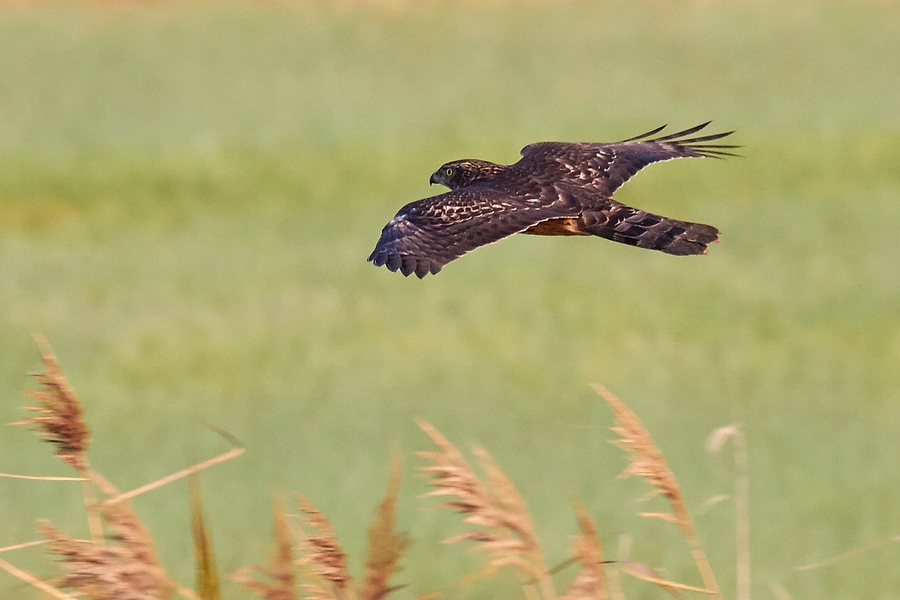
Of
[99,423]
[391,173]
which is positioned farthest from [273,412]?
[391,173]

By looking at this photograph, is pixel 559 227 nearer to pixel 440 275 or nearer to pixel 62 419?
pixel 62 419

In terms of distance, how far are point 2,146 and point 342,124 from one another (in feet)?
14.3

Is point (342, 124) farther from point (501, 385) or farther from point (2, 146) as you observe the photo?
point (501, 385)

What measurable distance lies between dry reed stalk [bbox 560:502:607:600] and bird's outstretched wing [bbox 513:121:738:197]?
132cm

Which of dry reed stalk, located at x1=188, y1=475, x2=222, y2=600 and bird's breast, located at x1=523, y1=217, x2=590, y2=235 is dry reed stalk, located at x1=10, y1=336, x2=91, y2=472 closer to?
dry reed stalk, located at x1=188, y1=475, x2=222, y2=600

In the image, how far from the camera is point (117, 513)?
3459 mm

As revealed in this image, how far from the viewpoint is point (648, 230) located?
4184mm

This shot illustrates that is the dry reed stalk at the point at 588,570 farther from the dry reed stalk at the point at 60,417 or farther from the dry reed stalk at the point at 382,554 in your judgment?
the dry reed stalk at the point at 60,417

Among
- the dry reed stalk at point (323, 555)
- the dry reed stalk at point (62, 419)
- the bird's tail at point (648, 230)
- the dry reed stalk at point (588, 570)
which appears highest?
the bird's tail at point (648, 230)

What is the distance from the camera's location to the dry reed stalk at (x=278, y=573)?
3.47m

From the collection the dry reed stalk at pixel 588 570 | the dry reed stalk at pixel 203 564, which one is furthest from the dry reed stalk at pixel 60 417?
the dry reed stalk at pixel 588 570

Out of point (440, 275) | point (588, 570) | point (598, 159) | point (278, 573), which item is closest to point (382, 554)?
point (278, 573)

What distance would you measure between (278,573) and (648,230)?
1.40m

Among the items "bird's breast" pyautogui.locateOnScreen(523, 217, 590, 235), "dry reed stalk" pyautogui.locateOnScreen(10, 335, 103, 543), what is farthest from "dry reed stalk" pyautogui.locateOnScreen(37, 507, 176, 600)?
"bird's breast" pyautogui.locateOnScreen(523, 217, 590, 235)
